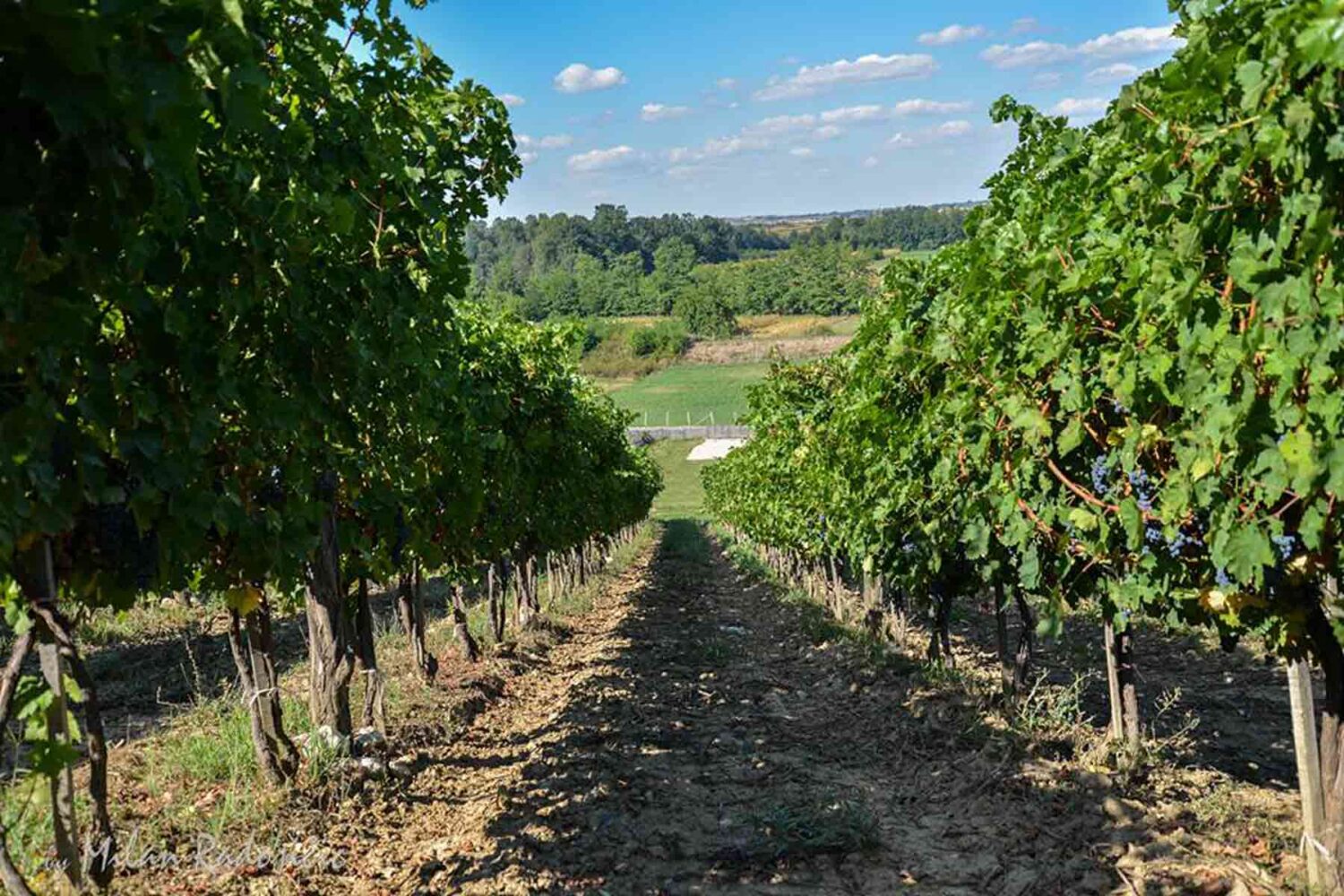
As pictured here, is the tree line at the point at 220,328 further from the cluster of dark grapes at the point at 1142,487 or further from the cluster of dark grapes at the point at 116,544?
the cluster of dark grapes at the point at 1142,487

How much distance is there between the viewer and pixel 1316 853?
437cm

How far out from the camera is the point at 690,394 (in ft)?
243

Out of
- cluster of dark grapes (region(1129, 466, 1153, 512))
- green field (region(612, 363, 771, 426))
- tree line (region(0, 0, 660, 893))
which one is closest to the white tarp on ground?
green field (region(612, 363, 771, 426))

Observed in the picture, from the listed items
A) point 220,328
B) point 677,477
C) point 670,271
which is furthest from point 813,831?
point 670,271

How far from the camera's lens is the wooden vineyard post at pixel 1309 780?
435 cm

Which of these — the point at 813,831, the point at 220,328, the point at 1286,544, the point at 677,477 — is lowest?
the point at 677,477

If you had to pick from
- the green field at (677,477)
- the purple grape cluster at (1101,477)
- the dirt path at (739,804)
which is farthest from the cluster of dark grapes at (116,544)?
the green field at (677,477)

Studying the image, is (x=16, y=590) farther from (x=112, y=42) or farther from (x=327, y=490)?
(x=112, y=42)

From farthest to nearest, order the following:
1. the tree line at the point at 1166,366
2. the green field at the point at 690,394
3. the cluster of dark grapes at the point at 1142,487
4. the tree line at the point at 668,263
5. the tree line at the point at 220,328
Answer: the tree line at the point at 668,263, the green field at the point at 690,394, the cluster of dark grapes at the point at 1142,487, the tree line at the point at 1166,366, the tree line at the point at 220,328

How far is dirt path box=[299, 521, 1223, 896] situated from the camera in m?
5.26

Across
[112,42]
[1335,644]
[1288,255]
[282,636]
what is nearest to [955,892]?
[1335,644]

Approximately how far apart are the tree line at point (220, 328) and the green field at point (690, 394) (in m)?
57.4

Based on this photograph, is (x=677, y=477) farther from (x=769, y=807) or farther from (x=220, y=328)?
(x=220, y=328)

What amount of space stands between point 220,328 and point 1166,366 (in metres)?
3.41
